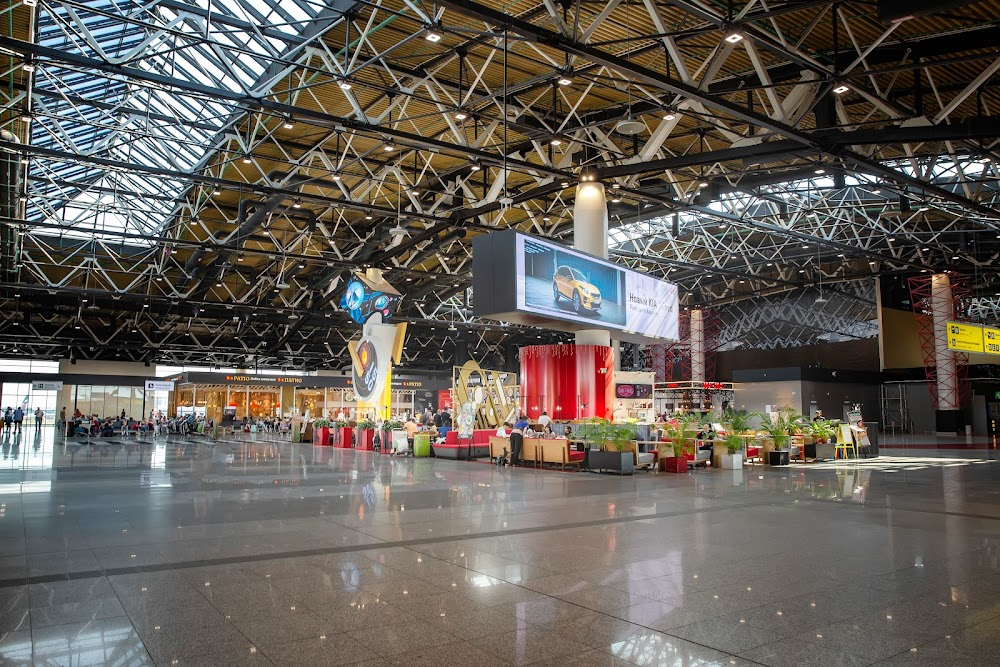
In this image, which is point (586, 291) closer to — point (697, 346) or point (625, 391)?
point (625, 391)

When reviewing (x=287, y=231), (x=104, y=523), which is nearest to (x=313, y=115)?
(x=104, y=523)

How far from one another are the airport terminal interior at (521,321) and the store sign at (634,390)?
16 cm

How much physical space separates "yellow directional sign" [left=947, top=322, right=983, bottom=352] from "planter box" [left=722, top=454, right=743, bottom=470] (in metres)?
13.8

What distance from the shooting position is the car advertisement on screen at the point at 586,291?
1705 centimetres

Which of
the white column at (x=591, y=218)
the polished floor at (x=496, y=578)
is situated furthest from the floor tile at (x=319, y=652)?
the white column at (x=591, y=218)

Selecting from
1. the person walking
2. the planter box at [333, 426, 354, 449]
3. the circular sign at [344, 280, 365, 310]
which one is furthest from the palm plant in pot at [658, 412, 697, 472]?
the planter box at [333, 426, 354, 449]

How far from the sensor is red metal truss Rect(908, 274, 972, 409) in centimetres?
3631

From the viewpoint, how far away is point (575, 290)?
18375 mm

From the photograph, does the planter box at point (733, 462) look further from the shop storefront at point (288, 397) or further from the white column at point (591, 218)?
the shop storefront at point (288, 397)

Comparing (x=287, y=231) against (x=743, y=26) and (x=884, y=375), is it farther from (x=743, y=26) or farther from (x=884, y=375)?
(x=884, y=375)

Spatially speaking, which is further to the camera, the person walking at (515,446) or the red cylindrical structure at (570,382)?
the red cylindrical structure at (570,382)

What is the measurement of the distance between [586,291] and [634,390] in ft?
46.3

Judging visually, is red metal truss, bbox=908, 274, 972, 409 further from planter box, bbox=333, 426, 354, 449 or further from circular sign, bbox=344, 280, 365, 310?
planter box, bbox=333, 426, 354, 449

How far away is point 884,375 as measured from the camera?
144 ft
